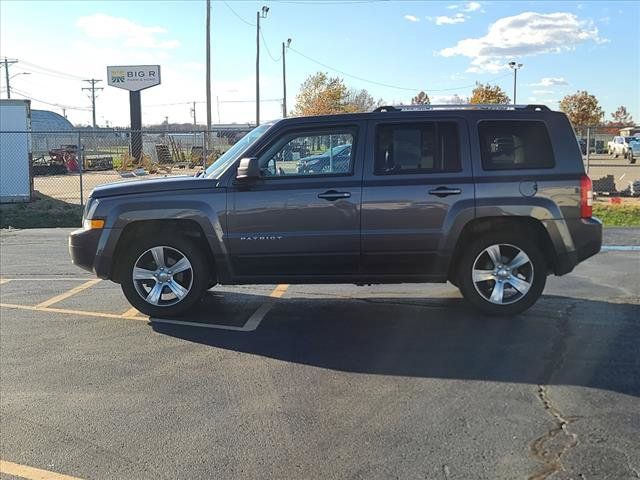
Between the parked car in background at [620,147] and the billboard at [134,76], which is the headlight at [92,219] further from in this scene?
the parked car in background at [620,147]

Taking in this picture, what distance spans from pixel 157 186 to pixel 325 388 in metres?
2.76

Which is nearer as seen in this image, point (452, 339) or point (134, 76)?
point (452, 339)

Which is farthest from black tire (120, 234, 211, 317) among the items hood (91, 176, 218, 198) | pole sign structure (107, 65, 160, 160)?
pole sign structure (107, 65, 160, 160)

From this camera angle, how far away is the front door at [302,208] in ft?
19.1

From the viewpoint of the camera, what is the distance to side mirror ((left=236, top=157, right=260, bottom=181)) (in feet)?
18.8

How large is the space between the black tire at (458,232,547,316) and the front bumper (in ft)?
11.6

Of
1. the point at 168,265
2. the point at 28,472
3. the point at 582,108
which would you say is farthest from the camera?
the point at 582,108

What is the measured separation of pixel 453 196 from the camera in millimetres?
5781

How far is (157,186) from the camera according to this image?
6.03 m

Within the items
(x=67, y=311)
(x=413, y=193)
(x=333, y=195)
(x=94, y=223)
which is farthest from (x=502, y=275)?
(x=67, y=311)

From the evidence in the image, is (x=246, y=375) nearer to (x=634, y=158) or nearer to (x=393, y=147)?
(x=393, y=147)

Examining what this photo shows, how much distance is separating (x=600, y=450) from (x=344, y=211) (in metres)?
3.05

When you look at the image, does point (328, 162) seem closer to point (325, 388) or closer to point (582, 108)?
point (325, 388)

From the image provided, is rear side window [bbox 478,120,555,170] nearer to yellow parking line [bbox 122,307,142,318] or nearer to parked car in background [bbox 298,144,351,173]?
parked car in background [bbox 298,144,351,173]
